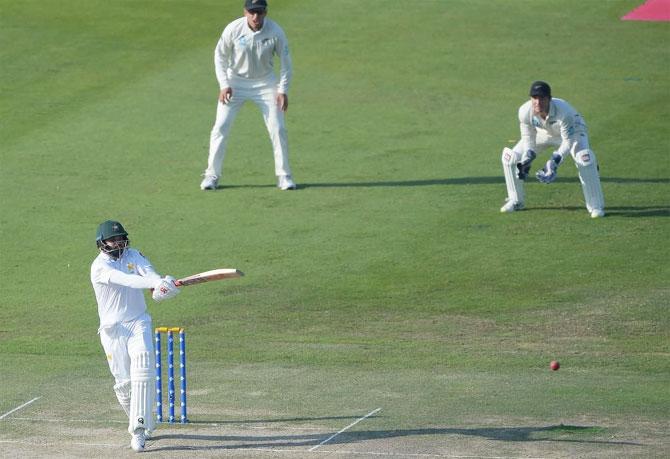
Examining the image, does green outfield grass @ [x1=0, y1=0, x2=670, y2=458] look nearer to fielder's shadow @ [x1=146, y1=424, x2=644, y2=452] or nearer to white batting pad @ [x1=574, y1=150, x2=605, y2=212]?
fielder's shadow @ [x1=146, y1=424, x2=644, y2=452]

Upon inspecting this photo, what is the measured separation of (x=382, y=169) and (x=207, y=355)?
6766 millimetres

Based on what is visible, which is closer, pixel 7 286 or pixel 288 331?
pixel 288 331

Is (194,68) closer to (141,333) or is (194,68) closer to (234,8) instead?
(234,8)

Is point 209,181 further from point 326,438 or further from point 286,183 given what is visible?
point 326,438

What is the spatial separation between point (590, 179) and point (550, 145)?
732 mm

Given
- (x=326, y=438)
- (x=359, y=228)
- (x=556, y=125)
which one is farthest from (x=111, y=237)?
(x=556, y=125)

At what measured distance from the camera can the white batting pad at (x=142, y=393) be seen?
1240 cm

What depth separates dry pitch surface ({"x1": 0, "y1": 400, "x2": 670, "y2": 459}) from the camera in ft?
40.2

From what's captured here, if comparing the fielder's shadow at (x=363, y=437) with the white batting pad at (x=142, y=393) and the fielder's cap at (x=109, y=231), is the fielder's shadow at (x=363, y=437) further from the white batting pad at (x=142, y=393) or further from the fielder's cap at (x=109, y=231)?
the fielder's cap at (x=109, y=231)

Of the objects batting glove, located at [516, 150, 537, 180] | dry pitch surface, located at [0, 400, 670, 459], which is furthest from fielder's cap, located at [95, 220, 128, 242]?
batting glove, located at [516, 150, 537, 180]

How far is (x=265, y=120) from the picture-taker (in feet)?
66.7

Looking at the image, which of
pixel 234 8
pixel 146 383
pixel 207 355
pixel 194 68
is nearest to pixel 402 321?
pixel 207 355

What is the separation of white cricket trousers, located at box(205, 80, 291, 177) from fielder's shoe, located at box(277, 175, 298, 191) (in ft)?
0.24

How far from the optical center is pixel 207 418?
13.4m
